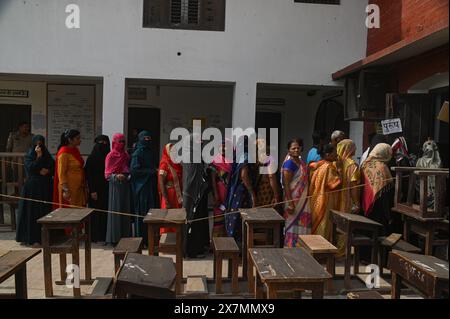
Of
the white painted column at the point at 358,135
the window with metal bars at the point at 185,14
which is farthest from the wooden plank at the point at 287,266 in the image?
the window with metal bars at the point at 185,14

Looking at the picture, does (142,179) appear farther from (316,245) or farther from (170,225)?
(316,245)

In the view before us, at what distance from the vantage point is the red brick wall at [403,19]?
16.9ft

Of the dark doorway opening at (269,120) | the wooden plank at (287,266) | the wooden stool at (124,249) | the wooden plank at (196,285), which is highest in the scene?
the dark doorway opening at (269,120)

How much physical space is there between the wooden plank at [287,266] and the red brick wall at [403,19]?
3.14m

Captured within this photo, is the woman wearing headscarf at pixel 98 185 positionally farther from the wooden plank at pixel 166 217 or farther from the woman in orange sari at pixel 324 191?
the woman in orange sari at pixel 324 191

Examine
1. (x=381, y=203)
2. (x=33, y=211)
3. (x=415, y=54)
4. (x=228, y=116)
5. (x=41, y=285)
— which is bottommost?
(x=41, y=285)

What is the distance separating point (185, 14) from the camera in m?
6.93

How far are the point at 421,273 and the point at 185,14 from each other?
5628 millimetres

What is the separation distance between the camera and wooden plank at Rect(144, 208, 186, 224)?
3.89 m

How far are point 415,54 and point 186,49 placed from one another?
3.29m

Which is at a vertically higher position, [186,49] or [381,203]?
[186,49]

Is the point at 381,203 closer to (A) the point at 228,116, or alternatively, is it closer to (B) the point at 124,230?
(B) the point at 124,230

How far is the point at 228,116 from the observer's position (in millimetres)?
9172
